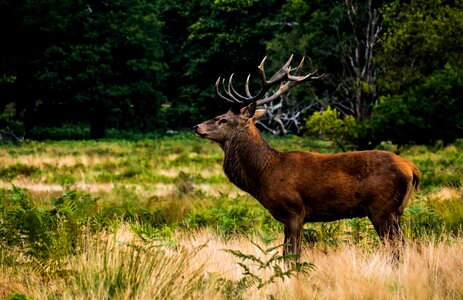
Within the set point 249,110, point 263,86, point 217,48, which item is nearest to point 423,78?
point 263,86

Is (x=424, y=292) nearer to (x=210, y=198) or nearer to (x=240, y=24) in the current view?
(x=210, y=198)

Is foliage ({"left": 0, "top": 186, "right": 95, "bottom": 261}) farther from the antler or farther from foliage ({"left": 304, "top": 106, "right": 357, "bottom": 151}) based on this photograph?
foliage ({"left": 304, "top": 106, "right": 357, "bottom": 151})

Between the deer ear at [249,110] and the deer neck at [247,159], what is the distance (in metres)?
0.13

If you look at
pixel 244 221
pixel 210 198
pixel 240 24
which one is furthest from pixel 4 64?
pixel 244 221

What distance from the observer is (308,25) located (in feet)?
109

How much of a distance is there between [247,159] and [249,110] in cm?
63

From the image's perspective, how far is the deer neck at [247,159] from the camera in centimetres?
718

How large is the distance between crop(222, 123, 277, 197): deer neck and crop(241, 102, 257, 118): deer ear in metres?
0.13

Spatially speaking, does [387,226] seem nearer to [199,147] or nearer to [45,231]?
[45,231]

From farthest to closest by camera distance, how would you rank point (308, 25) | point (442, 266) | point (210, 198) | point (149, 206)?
point (308, 25)
point (210, 198)
point (149, 206)
point (442, 266)

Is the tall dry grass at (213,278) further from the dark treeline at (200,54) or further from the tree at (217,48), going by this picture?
the tree at (217,48)

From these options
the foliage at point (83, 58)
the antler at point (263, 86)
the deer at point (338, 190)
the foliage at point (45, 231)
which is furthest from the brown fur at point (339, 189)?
the foliage at point (83, 58)

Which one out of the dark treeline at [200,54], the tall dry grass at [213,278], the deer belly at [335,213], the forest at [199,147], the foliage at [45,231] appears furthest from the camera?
the dark treeline at [200,54]

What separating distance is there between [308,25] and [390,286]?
96.0 ft
